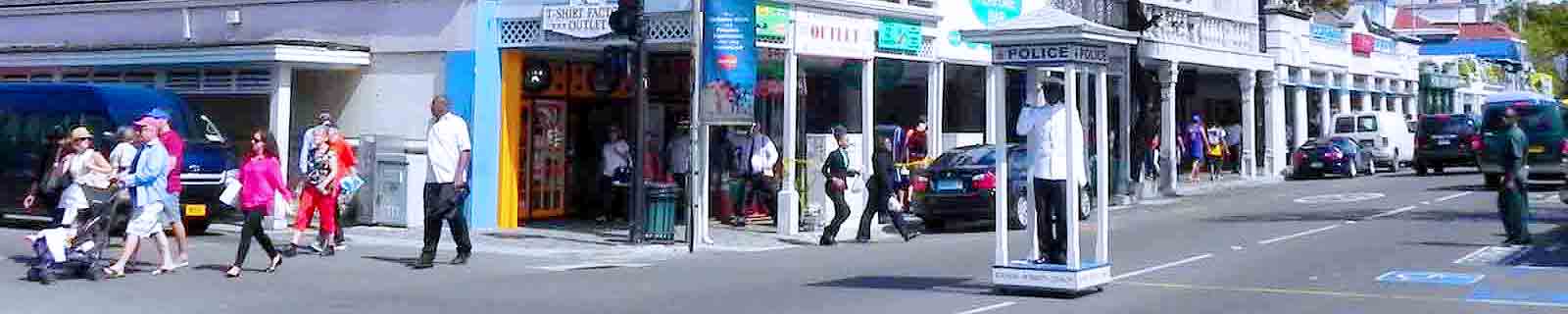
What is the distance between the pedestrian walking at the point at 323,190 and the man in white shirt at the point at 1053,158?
8.18 m

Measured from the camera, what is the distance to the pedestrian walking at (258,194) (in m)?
16.1

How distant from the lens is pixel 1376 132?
141 feet

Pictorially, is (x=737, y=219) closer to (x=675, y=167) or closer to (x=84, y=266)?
(x=675, y=167)

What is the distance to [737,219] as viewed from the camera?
24.5 meters

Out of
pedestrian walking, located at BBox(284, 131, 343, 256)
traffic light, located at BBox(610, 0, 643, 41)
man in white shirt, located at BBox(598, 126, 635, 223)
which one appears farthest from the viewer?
man in white shirt, located at BBox(598, 126, 635, 223)

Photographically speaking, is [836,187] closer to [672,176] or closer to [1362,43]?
[672,176]

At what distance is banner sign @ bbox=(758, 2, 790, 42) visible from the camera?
2256cm

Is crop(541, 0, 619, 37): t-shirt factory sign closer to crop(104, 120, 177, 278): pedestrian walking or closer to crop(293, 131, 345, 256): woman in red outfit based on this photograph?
crop(293, 131, 345, 256): woman in red outfit

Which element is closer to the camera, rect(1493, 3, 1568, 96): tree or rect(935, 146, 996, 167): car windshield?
rect(935, 146, 996, 167): car windshield

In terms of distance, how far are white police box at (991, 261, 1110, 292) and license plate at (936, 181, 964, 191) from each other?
935 centimetres

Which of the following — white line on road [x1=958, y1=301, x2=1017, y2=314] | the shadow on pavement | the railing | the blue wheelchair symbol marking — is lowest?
white line on road [x1=958, y1=301, x2=1017, y2=314]

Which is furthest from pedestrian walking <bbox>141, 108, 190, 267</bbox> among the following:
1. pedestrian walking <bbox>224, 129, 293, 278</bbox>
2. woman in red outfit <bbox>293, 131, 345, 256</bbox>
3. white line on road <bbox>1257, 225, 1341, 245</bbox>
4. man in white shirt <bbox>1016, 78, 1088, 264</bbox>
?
white line on road <bbox>1257, 225, 1341, 245</bbox>

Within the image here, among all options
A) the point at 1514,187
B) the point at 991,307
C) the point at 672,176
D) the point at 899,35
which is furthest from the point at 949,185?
the point at 991,307

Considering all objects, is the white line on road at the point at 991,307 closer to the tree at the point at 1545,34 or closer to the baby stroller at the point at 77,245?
the baby stroller at the point at 77,245
